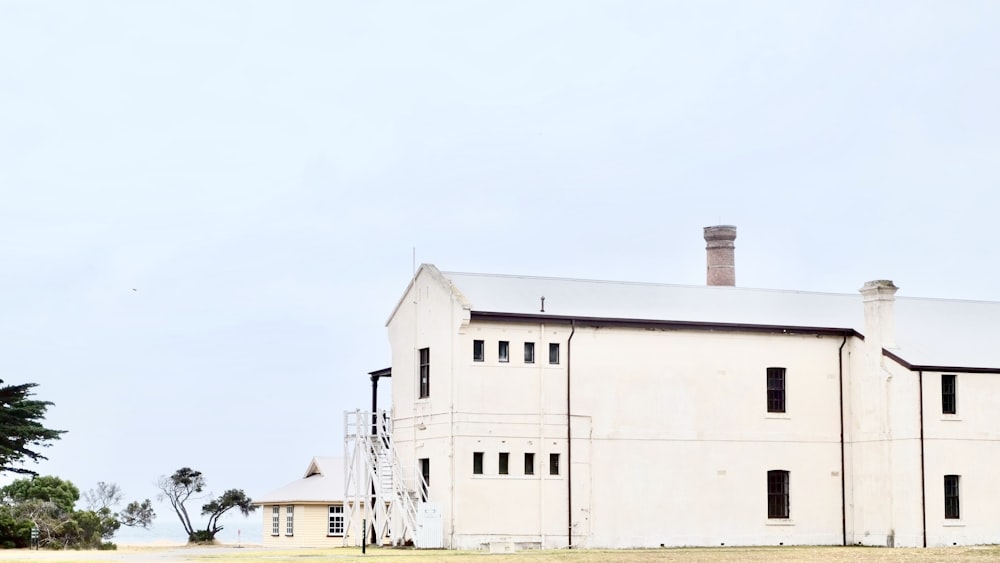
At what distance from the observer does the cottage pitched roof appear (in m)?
51.9

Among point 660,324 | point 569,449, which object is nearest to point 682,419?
point 660,324

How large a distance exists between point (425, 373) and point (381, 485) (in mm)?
3961

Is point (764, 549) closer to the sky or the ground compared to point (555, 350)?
closer to the ground

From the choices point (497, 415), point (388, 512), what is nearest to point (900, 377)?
point (497, 415)

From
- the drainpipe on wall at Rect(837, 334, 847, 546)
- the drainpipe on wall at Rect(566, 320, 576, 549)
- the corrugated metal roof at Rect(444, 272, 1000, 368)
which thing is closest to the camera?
the drainpipe on wall at Rect(566, 320, 576, 549)

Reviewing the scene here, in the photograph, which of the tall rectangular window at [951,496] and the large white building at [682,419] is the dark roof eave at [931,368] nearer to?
the large white building at [682,419]

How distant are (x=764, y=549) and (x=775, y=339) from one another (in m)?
7.56

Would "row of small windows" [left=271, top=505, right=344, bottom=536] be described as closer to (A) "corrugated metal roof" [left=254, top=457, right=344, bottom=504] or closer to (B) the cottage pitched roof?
(A) "corrugated metal roof" [left=254, top=457, right=344, bottom=504]

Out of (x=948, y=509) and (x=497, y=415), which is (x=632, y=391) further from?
(x=948, y=509)

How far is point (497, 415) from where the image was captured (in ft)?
165

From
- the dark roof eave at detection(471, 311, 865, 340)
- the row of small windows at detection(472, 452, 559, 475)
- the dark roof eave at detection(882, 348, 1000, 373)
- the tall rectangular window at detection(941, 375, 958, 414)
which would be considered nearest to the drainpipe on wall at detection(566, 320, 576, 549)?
the row of small windows at detection(472, 452, 559, 475)

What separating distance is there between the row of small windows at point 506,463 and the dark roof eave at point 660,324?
166 inches

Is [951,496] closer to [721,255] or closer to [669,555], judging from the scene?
[669,555]

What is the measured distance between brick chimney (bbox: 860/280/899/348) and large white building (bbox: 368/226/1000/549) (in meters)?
0.07
